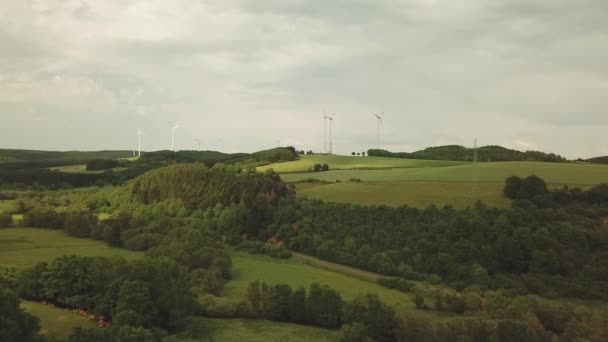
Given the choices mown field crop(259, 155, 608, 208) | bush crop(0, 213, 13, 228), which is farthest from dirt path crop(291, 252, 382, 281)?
bush crop(0, 213, 13, 228)

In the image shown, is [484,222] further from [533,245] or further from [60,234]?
[60,234]

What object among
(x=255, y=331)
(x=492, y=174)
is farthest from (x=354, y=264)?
(x=492, y=174)

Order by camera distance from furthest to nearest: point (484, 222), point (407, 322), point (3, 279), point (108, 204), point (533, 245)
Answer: point (108, 204)
point (484, 222)
point (533, 245)
point (3, 279)
point (407, 322)

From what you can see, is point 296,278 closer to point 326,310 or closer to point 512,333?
point 326,310

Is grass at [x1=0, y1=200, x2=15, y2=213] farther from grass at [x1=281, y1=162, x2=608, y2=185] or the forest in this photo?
grass at [x1=281, y1=162, x2=608, y2=185]

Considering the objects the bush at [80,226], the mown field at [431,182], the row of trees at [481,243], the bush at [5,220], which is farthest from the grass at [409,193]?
the bush at [5,220]

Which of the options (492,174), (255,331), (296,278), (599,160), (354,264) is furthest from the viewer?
(599,160)

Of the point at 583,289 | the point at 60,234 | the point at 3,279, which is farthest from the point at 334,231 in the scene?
the point at 60,234
